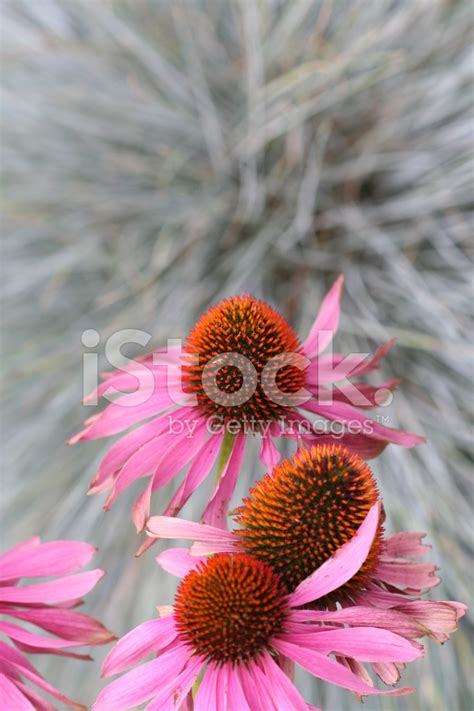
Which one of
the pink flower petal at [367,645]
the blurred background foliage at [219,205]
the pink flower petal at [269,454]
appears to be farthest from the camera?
the blurred background foliage at [219,205]

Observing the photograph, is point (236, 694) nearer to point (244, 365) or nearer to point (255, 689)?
point (255, 689)

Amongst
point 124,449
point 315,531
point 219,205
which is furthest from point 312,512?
point 219,205

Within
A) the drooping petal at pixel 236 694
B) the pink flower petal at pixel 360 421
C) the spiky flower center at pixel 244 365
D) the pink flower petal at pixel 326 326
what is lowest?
the drooping petal at pixel 236 694

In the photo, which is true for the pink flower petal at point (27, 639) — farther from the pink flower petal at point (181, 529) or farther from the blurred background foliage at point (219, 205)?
the blurred background foliage at point (219, 205)

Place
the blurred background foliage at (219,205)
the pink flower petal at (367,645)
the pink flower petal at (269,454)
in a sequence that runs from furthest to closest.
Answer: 1. the blurred background foliage at (219,205)
2. the pink flower petal at (269,454)
3. the pink flower petal at (367,645)

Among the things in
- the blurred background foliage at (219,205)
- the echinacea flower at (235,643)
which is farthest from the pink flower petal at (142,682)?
the blurred background foliage at (219,205)

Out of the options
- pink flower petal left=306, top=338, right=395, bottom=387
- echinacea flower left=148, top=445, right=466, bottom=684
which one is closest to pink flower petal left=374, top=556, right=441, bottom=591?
echinacea flower left=148, top=445, right=466, bottom=684

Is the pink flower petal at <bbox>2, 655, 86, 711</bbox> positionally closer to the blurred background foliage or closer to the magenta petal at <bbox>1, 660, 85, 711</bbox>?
the magenta petal at <bbox>1, 660, 85, 711</bbox>

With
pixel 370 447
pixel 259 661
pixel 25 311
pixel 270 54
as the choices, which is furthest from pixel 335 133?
pixel 259 661
